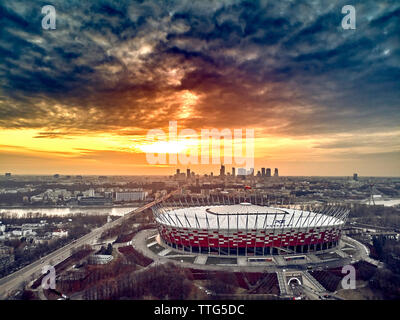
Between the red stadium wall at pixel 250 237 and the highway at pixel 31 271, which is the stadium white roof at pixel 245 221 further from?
the highway at pixel 31 271

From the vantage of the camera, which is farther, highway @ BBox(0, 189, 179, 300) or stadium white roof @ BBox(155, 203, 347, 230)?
stadium white roof @ BBox(155, 203, 347, 230)

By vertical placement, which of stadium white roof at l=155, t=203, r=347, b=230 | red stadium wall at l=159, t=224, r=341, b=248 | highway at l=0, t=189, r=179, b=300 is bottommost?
highway at l=0, t=189, r=179, b=300

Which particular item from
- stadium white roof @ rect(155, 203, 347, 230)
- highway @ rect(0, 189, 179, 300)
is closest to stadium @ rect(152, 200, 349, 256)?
stadium white roof @ rect(155, 203, 347, 230)

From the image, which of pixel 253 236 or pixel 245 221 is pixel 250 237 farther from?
pixel 245 221

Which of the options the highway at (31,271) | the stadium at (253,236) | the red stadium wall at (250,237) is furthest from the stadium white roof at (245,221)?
the highway at (31,271)

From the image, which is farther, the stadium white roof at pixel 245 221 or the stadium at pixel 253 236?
the stadium white roof at pixel 245 221

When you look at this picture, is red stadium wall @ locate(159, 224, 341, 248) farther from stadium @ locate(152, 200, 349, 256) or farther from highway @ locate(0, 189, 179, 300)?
highway @ locate(0, 189, 179, 300)

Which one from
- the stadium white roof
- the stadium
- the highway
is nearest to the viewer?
the highway

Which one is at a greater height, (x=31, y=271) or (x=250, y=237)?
(x=250, y=237)

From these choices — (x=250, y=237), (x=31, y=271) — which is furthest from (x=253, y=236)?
(x=31, y=271)
